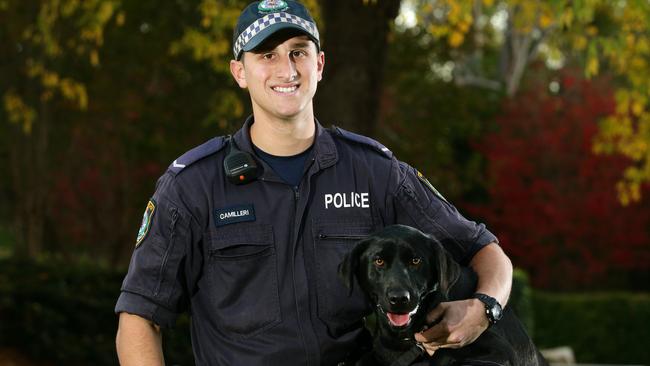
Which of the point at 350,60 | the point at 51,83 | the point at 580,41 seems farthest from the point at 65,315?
the point at 580,41

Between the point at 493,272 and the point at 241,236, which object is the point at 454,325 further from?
the point at 241,236

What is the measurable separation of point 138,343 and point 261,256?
1.66 feet

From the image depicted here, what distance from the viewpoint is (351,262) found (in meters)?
3.62

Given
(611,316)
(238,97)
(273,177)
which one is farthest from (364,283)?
(611,316)

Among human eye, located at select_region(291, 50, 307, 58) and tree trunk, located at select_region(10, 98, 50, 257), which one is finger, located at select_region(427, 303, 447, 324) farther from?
tree trunk, located at select_region(10, 98, 50, 257)

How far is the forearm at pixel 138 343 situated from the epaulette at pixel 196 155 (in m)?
0.53

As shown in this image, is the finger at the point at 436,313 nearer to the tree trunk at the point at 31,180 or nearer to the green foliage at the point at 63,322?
the green foliage at the point at 63,322

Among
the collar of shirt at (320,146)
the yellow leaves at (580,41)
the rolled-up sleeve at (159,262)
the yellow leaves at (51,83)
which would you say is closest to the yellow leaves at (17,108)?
the yellow leaves at (51,83)

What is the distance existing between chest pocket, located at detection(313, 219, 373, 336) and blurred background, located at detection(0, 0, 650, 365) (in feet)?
18.3

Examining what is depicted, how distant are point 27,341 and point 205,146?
718 centimetres

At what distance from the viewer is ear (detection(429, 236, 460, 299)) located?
3537 mm

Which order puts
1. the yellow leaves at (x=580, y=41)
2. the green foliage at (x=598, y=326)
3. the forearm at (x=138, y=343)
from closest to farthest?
the forearm at (x=138, y=343) < the yellow leaves at (x=580, y=41) < the green foliage at (x=598, y=326)

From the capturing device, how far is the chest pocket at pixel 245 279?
3.76 metres

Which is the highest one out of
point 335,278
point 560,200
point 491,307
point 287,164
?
point 287,164
